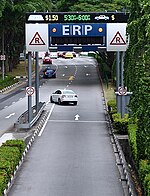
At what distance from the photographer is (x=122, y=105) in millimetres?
35906

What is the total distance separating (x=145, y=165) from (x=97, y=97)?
123 ft

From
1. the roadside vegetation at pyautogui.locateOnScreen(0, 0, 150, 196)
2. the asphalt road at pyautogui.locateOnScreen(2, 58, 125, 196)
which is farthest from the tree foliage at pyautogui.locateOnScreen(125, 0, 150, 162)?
the asphalt road at pyautogui.locateOnScreen(2, 58, 125, 196)

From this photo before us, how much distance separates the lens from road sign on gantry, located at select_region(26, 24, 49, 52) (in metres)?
33.4

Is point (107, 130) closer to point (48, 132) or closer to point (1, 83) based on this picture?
point (48, 132)

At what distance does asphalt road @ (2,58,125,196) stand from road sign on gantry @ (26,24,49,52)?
4.83m

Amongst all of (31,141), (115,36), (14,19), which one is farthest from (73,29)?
(14,19)

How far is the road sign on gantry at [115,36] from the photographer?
33719mm

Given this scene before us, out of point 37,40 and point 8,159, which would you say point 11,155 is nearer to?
point 8,159

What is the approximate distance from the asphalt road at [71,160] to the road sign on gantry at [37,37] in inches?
190

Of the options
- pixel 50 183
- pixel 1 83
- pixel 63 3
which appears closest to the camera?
pixel 50 183

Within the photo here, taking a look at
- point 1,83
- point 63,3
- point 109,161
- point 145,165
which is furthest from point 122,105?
point 63,3

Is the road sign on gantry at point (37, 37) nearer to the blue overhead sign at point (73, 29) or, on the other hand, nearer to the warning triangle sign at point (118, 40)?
the blue overhead sign at point (73, 29)

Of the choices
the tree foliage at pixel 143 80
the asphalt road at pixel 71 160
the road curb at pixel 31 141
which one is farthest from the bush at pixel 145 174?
the road curb at pixel 31 141

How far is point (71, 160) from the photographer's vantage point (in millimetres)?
24719
